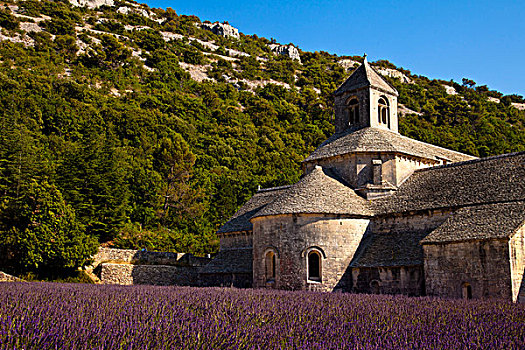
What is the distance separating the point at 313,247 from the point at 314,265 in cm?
113

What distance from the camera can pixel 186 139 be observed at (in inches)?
2675

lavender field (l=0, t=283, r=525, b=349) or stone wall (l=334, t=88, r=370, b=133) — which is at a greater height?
stone wall (l=334, t=88, r=370, b=133)

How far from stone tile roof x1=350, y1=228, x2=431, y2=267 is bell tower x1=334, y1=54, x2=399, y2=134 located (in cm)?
923

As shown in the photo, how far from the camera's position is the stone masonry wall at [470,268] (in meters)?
19.6

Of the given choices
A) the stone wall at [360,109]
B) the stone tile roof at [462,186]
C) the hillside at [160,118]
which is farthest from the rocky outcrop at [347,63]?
the stone tile roof at [462,186]

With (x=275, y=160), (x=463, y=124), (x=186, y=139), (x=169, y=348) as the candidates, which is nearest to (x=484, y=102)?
(x=463, y=124)

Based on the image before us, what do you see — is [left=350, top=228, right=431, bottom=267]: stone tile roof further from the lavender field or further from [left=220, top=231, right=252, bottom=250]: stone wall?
[left=220, top=231, right=252, bottom=250]: stone wall

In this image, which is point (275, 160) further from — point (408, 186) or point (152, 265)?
point (408, 186)

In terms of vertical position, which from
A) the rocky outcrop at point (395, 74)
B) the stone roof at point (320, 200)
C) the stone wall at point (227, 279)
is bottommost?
the stone wall at point (227, 279)

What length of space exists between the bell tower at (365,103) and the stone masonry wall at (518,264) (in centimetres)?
1438

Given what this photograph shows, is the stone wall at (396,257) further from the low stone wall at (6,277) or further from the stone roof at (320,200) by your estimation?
the low stone wall at (6,277)

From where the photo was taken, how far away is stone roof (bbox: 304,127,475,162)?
29.5 m

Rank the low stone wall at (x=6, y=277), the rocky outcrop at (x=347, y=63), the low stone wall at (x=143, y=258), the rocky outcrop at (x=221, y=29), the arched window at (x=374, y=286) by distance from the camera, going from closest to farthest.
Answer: the arched window at (x=374, y=286) → the low stone wall at (x=6, y=277) → the low stone wall at (x=143, y=258) → the rocky outcrop at (x=347, y=63) → the rocky outcrop at (x=221, y=29)

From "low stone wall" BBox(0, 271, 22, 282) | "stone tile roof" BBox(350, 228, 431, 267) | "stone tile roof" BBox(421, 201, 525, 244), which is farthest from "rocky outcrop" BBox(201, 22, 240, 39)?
"stone tile roof" BBox(421, 201, 525, 244)
